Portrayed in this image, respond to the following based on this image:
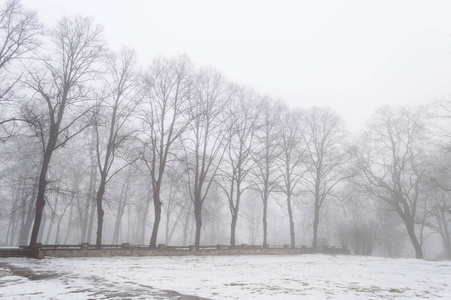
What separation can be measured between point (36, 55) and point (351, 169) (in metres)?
27.9

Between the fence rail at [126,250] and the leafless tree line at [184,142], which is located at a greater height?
the leafless tree line at [184,142]

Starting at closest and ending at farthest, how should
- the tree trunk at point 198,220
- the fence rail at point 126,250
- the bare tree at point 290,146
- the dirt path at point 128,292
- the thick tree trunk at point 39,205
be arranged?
the dirt path at point 128,292
the fence rail at point 126,250
the thick tree trunk at point 39,205
the tree trunk at point 198,220
the bare tree at point 290,146

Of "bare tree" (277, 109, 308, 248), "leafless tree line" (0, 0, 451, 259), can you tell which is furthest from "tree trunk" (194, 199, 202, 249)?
"bare tree" (277, 109, 308, 248)

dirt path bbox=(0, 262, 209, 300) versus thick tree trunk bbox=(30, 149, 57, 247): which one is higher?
thick tree trunk bbox=(30, 149, 57, 247)

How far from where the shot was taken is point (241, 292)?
254 inches

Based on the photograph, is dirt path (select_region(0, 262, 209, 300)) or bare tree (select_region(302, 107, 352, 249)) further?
bare tree (select_region(302, 107, 352, 249))

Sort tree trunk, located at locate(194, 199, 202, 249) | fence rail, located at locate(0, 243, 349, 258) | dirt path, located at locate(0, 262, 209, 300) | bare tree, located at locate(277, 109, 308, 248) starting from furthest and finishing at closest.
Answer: bare tree, located at locate(277, 109, 308, 248) → tree trunk, located at locate(194, 199, 202, 249) → fence rail, located at locate(0, 243, 349, 258) → dirt path, located at locate(0, 262, 209, 300)

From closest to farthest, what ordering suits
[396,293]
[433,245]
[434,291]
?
[396,293] < [434,291] < [433,245]

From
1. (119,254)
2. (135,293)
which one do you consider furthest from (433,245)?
(135,293)

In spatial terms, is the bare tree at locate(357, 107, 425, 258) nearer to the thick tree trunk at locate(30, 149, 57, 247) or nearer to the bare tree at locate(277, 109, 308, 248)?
the bare tree at locate(277, 109, 308, 248)

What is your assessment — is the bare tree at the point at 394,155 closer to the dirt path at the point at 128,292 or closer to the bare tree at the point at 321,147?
the bare tree at the point at 321,147

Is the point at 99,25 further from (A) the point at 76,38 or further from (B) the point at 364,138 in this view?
(B) the point at 364,138

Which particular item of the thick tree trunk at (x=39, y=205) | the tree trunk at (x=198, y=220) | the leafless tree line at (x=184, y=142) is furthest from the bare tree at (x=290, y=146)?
the thick tree trunk at (x=39, y=205)

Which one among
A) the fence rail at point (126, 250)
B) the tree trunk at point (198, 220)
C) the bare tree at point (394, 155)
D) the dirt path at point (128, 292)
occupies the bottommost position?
the fence rail at point (126, 250)
